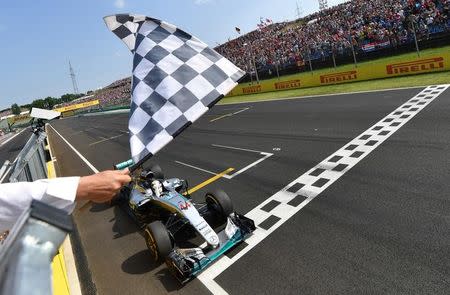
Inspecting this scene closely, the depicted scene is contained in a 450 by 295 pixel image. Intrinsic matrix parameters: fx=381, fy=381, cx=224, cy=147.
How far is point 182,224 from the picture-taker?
704 centimetres

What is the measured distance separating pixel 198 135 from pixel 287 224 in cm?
1160

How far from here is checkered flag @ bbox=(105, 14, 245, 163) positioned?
3770 millimetres

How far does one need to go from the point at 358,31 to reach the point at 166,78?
2863 centimetres

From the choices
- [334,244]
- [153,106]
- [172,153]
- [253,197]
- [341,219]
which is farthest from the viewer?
[172,153]

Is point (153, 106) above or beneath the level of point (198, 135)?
above

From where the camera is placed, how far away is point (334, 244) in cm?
569

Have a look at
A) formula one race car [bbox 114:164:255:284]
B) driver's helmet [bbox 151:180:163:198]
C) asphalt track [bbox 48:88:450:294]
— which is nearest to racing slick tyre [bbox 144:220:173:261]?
formula one race car [bbox 114:164:255:284]

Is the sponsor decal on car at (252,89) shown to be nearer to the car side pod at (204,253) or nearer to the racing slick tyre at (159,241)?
the car side pod at (204,253)

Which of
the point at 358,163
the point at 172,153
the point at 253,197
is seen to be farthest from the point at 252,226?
the point at 172,153

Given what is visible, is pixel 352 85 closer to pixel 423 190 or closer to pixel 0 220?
pixel 423 190

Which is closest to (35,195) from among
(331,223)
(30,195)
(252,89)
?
(30,195)

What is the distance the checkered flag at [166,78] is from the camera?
3.77m

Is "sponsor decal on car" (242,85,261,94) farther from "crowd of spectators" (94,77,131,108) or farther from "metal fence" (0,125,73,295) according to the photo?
"crowd of spectators" (94,77,131,108)

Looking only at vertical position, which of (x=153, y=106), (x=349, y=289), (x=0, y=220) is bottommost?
(x=349, y=289)
